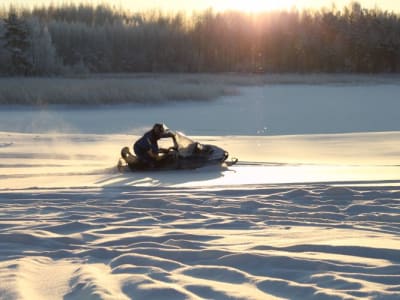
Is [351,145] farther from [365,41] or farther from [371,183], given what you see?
[365,41]

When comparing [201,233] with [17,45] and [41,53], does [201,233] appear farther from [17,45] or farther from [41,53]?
[17,45]

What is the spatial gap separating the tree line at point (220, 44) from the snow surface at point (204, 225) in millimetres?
40039

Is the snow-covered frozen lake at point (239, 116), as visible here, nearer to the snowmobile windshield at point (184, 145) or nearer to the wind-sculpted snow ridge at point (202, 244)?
the snowmobile windshield at point (184, 145)

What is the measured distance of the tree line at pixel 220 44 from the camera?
57.2 metres

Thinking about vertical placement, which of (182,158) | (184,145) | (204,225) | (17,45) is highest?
(17,45)

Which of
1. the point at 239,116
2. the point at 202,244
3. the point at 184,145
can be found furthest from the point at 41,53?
the point at 202,244

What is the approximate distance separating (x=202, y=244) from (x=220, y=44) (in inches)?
2292

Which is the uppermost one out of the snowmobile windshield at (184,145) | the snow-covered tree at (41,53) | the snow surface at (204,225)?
the snow-covered tree at (41,53)

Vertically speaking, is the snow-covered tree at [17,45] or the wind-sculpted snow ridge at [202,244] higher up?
the snow-covered tree at [17,45]

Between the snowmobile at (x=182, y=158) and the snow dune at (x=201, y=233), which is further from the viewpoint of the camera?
the snowmobile at (x=182, y=158)

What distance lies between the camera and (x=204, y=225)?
26.0ft

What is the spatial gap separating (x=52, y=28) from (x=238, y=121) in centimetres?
4289

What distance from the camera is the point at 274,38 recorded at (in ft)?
205

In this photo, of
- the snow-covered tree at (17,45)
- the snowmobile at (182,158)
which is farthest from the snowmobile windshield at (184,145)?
the snow-covered tree at (17,45)
